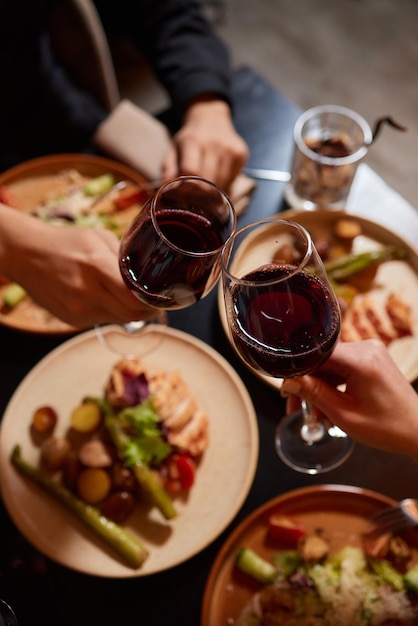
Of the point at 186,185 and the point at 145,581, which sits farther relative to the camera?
the point at 145,581

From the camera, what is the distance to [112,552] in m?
1.28

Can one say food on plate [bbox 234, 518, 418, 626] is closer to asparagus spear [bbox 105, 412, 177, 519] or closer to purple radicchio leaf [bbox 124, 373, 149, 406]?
asparagus spear [bbox 105, 412, 177, 519]

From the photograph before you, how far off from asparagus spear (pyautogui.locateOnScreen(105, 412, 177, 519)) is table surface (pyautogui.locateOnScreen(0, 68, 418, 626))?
114 mm

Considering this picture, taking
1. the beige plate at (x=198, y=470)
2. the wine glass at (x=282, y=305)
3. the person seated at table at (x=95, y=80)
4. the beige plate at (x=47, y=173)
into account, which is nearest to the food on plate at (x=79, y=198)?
the beige plate at (x=47, y=173)

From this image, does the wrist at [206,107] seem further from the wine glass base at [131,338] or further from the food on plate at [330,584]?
the food on plate at [330,584]

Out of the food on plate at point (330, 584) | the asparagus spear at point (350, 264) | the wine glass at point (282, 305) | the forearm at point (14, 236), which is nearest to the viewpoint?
the wine glass at point (282, 305)

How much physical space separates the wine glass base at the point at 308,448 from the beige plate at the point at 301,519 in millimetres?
97

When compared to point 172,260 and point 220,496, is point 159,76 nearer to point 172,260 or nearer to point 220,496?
point 172,260

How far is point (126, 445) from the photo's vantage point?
1.35 metres

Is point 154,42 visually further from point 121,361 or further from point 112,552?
point 112,552

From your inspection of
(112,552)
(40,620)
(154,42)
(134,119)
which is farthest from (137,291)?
(154,42)

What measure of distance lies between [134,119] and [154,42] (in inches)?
15.9

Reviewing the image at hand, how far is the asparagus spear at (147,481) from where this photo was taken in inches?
51.2

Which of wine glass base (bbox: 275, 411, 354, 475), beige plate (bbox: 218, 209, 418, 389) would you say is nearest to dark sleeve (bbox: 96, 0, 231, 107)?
beige plate (bbox: 218, 209, 418, 389)
